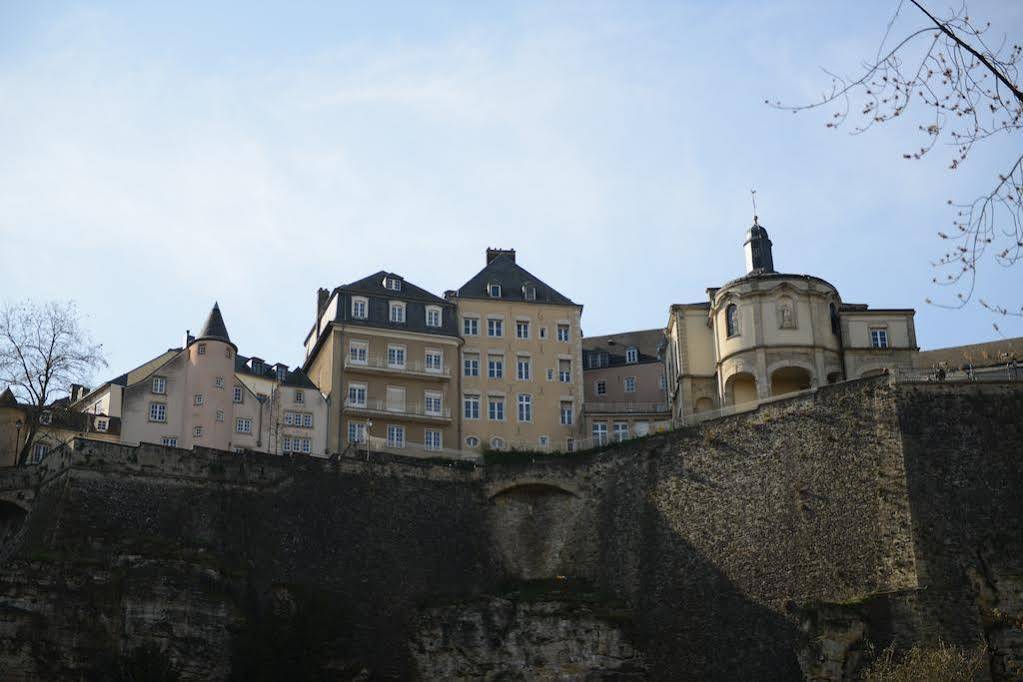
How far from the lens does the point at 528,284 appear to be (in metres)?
73.4

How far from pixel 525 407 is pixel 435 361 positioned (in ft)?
18.0

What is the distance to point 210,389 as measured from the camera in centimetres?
6431

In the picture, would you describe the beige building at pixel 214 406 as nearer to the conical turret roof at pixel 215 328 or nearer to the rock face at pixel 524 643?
the conical turret roof at pixel 215 328

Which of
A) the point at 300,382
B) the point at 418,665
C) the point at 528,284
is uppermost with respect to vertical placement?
the point at 528,284

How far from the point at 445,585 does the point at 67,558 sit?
15313mm

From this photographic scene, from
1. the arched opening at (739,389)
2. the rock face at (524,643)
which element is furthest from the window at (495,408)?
the rock face at (524,643)

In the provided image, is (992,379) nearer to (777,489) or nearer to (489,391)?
(777,489)

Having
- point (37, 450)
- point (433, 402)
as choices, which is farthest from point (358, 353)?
point (37, 450)

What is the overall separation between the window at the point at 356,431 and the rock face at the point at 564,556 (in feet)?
28.3

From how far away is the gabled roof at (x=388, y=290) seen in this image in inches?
2746

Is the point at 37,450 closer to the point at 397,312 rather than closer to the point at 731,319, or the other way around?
the point at 397,312

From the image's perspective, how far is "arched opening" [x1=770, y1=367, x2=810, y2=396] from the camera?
60.8 metres

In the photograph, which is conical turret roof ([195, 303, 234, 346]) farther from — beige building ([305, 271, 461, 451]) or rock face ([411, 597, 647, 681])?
rock face ([411, 597, 647, 681])

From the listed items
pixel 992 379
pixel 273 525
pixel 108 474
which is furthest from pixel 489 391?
pixel 992 379
